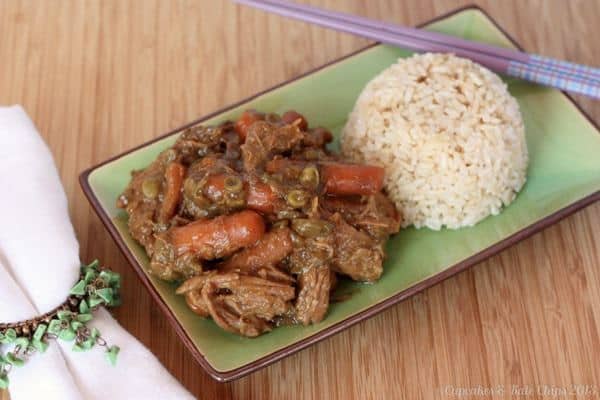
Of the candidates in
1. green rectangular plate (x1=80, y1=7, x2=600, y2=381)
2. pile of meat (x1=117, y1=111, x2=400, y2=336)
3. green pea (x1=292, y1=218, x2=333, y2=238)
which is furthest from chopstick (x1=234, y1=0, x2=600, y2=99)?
green pea (x1=292, y1=218, x2=333, y2=238)

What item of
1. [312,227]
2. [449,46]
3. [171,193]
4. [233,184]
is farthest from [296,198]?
[449,46]

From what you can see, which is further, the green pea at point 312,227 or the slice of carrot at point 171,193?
the slice of carrot at point 171,193

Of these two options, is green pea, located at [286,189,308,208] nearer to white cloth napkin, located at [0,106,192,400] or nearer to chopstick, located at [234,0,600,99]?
white cloth napkin, located at [0,106,192,400]

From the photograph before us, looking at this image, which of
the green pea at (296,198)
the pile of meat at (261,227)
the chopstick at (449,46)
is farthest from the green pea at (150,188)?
the chopstick at (449,46)

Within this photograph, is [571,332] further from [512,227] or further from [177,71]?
[177,71]

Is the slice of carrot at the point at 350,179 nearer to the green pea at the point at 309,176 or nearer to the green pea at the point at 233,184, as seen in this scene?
the green pea at the point at 309,176

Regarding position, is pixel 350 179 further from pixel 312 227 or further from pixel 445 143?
pixel 445 143
